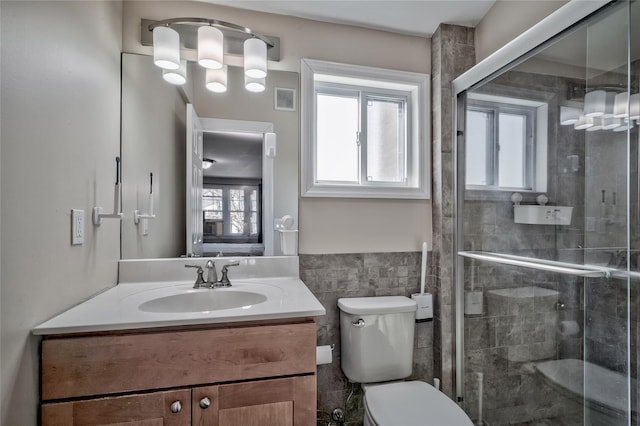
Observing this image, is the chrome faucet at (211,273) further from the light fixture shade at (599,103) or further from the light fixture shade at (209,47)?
the light fixture shade at (599,103)

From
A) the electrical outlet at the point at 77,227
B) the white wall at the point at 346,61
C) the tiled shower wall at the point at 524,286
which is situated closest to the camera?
the electrical outlet at the point at 77,227

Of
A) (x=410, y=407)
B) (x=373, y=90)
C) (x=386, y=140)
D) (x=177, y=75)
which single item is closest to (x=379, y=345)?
(x=410, y=407)

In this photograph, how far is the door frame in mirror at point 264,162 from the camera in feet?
5.32

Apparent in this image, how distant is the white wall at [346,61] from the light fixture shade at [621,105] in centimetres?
91

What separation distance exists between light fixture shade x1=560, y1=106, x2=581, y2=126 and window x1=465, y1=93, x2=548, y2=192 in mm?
80

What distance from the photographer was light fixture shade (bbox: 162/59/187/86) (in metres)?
1.52

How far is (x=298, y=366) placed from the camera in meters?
1.04

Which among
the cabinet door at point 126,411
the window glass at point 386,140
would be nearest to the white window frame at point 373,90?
the window glass at point 386,140

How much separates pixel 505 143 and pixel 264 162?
1233mm

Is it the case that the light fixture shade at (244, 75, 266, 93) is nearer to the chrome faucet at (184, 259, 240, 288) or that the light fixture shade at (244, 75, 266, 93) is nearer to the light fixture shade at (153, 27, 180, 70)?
the light fixture shade at (153, 27, 180, 70)

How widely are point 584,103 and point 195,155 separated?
1697 millimetres

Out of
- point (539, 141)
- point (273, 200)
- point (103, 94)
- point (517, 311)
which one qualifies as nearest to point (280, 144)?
point (273, 200)

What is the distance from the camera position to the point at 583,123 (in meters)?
1.25

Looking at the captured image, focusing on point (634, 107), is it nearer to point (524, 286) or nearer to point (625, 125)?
point (625, 125)
